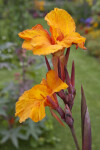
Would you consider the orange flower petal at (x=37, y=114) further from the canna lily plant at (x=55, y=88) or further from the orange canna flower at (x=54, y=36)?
the orange canna flower at (x=54, y=36)

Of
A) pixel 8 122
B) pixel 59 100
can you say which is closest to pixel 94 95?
pixel 8 122

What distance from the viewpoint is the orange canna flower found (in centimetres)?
45

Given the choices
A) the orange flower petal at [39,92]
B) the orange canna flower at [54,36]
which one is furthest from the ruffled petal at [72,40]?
the orange flower petal at [39,92]

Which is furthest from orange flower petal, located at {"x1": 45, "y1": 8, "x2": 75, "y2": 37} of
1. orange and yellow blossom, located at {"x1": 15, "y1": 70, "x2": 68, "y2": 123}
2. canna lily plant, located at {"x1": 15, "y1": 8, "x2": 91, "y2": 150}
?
orange and yellow blossom, located at {"x1": 15, "y1": 70, "x2": 68, "y2": 123}

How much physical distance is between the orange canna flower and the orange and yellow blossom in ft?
0.23

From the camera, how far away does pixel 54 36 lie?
1.66 ft

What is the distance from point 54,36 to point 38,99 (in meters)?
0.15

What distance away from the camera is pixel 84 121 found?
1.68 ft

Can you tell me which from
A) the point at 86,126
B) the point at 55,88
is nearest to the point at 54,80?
the point at 55,88

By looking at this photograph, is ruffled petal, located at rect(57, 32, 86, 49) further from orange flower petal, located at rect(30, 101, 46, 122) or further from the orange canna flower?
orange flower petal, located at rect(30, 101, 46, 122)

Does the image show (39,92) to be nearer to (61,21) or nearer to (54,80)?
(54,80)

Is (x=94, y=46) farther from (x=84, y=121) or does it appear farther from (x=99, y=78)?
(x=84, y=121)

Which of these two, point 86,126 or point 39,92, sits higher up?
point 39,92

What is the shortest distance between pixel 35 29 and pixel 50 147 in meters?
1.89
